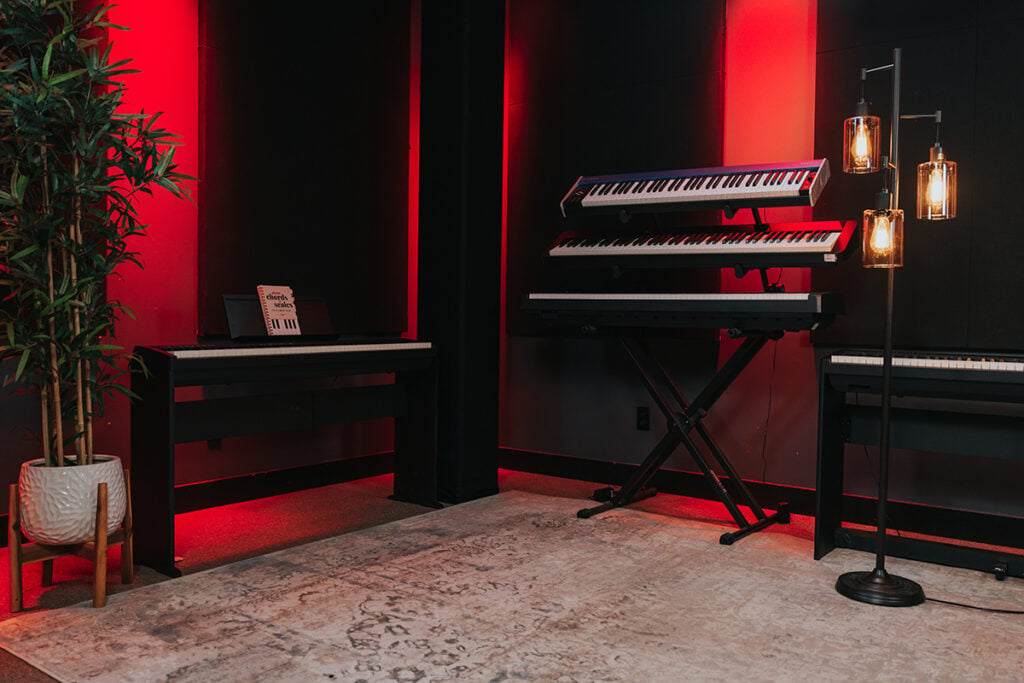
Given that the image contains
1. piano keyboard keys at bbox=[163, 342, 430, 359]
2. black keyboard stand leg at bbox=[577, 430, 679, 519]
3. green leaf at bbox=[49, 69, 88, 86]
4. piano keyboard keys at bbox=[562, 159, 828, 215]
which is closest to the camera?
green leaf at bbox=[49, 69, 88, 86]

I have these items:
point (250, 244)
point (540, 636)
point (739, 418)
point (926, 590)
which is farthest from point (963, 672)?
point (250, 244)

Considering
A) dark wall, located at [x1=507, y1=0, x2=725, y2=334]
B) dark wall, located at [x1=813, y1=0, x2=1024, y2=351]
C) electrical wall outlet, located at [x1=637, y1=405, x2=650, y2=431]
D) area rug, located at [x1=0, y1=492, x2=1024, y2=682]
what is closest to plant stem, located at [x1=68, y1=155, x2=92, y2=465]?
area rug, located at [x1=0, y1=492, x2=1024, y2=682]

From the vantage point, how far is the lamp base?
9.45ft

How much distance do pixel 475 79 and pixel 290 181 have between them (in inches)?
43.1

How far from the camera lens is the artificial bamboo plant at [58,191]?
2.68 metres

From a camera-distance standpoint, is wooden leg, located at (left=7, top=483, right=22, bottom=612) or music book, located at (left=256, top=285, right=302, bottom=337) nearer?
wooden leg, located at (left=7, top=483, right=22, bottom=612)

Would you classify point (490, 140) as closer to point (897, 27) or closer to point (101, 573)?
point (897, 27)

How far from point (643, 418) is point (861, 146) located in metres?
2.20

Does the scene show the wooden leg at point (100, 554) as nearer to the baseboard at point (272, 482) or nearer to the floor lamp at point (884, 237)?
the baseboard at point (272, 482)

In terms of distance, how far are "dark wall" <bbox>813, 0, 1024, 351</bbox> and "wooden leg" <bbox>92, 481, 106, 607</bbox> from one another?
318cm

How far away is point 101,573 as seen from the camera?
2.76 metres

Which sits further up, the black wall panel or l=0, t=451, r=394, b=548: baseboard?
the black wall panel

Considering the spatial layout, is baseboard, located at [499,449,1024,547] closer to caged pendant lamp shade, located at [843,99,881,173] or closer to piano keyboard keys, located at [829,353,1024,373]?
piano keyboard keys, located at [829,353,1024,373]

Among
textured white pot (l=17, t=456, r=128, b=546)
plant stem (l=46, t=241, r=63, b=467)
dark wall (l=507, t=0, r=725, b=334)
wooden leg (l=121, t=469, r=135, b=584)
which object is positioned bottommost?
wooden leg (l=121, t=469, r=135, b=584)
